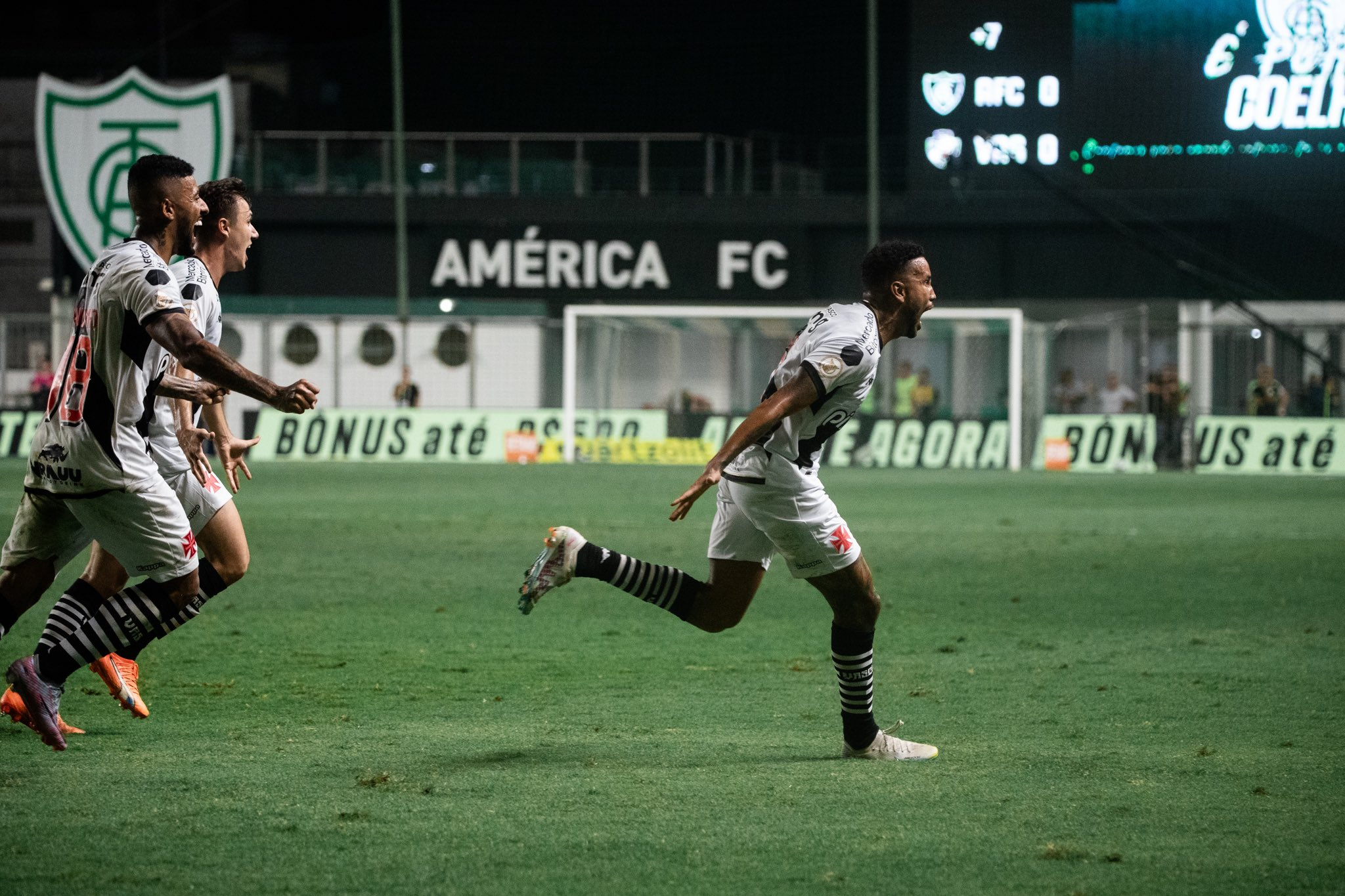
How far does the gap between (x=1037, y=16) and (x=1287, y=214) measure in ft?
21.7

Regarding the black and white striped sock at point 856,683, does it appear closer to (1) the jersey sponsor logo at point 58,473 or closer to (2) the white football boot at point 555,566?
(2) the white football boot at point 555,566

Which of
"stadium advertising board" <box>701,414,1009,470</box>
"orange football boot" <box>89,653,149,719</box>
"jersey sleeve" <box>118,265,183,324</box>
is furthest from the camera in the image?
"stadium advertising board" <box>701,414,1009,470</box>

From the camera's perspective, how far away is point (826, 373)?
537 centimetres

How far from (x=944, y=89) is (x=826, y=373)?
29657mm

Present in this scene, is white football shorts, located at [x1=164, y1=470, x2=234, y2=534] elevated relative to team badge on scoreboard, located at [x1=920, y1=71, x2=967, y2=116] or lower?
lower

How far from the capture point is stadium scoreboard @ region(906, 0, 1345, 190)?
32875 millimetres

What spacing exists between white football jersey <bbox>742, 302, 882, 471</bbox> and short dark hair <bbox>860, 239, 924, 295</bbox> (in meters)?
0.10

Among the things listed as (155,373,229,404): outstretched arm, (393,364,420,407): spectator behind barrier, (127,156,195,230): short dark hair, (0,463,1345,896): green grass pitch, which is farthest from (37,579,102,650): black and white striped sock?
(393,364,420,407): spectator behind barrier

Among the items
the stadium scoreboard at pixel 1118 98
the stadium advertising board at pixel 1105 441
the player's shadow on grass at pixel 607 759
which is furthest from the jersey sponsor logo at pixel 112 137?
the player's shadow on grass at pixel 607 759

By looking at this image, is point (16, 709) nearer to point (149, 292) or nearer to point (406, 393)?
point (149, 292)

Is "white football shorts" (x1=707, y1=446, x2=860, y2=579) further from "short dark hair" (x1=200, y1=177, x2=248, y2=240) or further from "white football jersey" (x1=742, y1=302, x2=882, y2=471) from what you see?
"short dark hair" (x1=200, y1=177, x2=248, y2=240)

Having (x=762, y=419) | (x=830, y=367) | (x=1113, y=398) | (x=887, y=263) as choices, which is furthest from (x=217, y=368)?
(x=1113, y=398)

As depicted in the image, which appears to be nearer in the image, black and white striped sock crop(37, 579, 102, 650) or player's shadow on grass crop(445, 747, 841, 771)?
player's shadow on grass crop(445, 747, 841, 771)

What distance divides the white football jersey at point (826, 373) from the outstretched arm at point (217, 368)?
156cm
